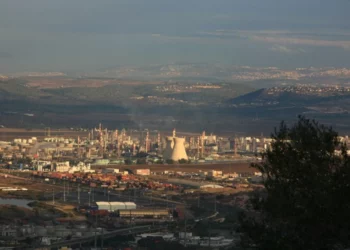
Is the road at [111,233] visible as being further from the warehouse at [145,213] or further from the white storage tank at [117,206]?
the white storage tank at [117,206]

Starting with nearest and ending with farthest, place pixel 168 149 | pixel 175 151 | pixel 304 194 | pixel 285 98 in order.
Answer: pixel 304 194
pixel 175 151
pixel 168 149
pixel 285 98

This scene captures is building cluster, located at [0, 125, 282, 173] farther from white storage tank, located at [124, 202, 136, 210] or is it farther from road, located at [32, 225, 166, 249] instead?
road, located at [32, 225, 166, 249]

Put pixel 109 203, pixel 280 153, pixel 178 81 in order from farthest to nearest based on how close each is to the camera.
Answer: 1. pixel 178 81
2. pixel 109 203
3. pixel 280 153

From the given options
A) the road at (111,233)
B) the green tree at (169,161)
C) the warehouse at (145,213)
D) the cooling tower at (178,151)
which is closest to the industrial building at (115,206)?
the warehouse at (145,213)

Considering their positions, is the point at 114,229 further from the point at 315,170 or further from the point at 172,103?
the point at 172,103

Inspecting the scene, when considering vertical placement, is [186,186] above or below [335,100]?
below

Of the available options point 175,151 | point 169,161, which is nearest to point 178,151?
point 175,151

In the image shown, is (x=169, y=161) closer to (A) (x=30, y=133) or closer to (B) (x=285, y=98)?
(A) (x=30, y=133)

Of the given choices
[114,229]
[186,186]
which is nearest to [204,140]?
[186,186]

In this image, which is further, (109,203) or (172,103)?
(172,103)

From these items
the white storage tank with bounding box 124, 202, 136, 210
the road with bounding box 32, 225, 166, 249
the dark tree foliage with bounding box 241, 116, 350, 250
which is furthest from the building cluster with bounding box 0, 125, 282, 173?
the dark tree foliage with bounding box 241, 116, 350, 250
